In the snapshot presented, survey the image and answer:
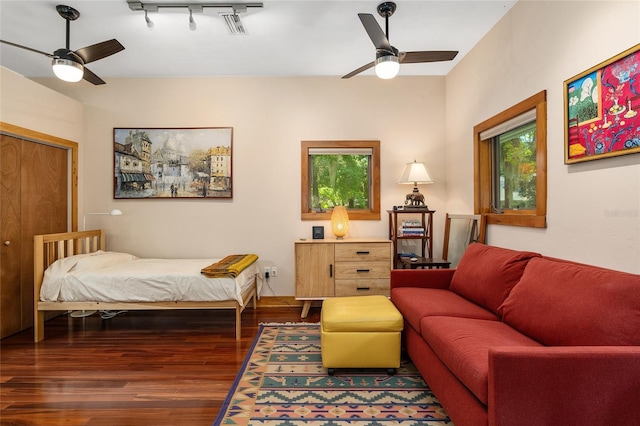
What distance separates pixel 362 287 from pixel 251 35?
2.79 m

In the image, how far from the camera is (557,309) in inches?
66.8

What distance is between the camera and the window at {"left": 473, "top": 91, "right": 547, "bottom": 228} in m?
2.49

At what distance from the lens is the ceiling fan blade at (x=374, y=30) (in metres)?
2.31

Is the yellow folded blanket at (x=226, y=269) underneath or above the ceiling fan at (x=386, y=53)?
underneath

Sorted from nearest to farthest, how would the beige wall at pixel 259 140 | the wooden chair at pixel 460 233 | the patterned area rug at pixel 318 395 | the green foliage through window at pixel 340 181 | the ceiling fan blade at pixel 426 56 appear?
the patterned area rug at pixel 318 395
the ceiling fan blade at pixel 426 56
the wooden chair at pixel 460 233
the beige wall at pixel 259 140
the green foliage through window at pixel 340 181

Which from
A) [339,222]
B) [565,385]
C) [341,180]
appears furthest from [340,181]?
[565,385]

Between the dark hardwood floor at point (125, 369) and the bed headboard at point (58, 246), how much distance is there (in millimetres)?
632

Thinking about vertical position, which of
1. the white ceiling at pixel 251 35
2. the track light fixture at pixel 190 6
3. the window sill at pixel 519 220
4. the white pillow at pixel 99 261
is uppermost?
the white ceiling at pixel 251 35

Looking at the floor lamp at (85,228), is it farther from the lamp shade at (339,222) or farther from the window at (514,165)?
the window at (514,165)

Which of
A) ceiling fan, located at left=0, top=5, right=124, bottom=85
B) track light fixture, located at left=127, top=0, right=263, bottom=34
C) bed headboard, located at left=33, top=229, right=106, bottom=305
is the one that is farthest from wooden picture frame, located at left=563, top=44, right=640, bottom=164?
bed headboard, located at left=33, top=229, right=106, bottom=305

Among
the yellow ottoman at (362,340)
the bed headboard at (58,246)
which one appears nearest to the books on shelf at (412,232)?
the yellow ottoman at (362,340)

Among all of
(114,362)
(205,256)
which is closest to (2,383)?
(114,362)

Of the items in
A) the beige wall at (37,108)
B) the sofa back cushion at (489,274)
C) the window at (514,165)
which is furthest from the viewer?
the beige wall at (37,108)

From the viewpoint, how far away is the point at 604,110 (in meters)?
1.93
